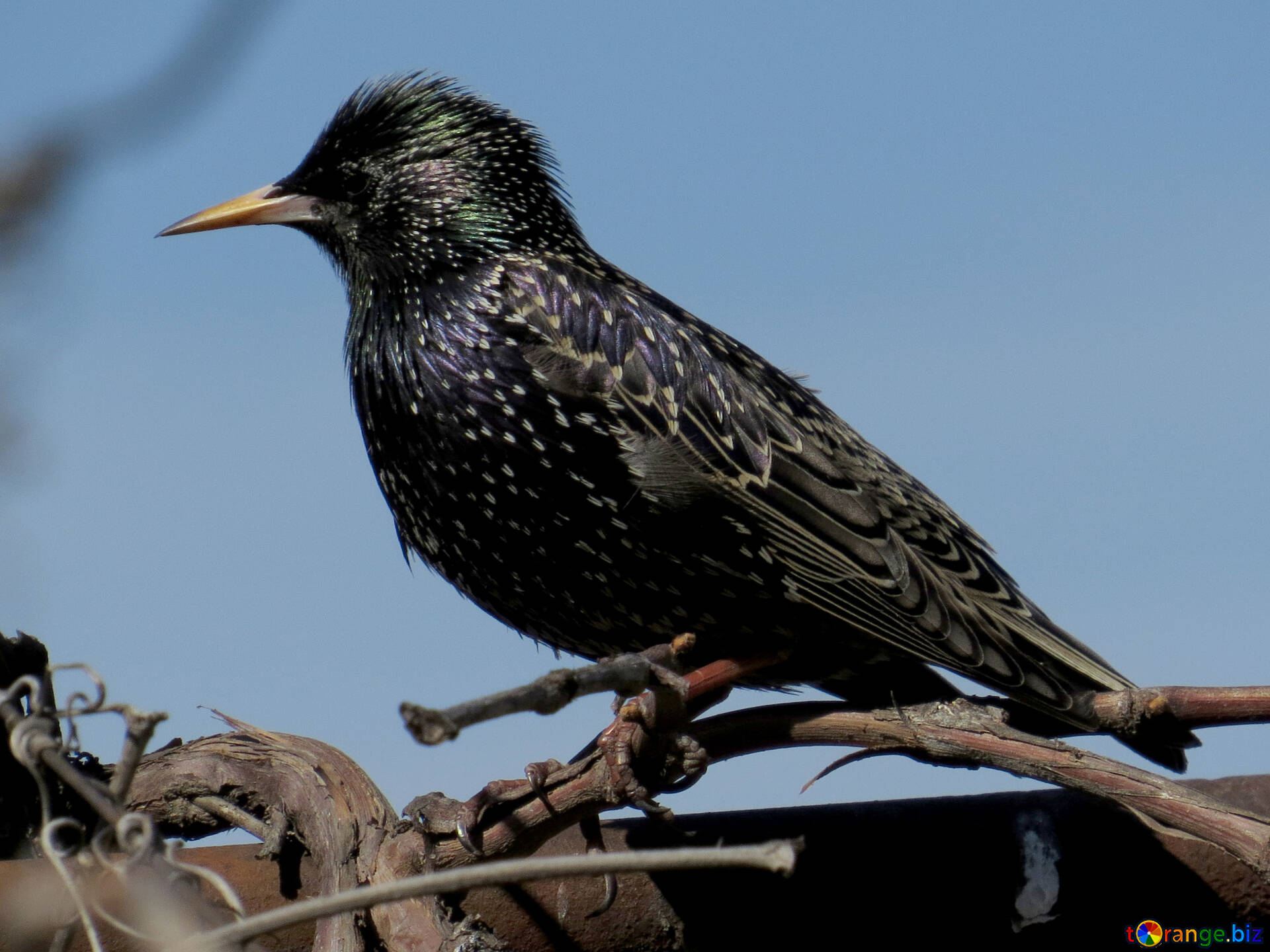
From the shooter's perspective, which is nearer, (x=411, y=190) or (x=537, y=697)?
(x=537, y=697)

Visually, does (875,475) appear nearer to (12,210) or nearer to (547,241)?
(547,241)

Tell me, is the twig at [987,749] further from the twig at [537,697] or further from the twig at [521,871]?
the twig at [521,871]

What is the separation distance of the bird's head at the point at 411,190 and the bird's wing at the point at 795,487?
301 mm

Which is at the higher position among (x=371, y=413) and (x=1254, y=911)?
(x=371, y=413)

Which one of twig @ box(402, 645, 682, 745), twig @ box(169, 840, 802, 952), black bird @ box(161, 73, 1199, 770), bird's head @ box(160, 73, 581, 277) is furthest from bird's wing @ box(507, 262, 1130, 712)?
twig @ box(169, 840, 802, 952)

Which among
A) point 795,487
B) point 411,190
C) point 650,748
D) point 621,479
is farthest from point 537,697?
point 411,190

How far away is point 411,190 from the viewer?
4.03m

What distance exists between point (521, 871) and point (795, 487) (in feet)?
8.61

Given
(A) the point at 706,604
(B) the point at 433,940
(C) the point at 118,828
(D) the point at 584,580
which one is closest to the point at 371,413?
(D) the point at 584,580

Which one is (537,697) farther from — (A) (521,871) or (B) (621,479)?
(B) (621,479)

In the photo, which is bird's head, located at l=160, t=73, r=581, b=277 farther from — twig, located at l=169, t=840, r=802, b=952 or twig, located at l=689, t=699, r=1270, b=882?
twig, located at l=169, t=840, r=802, b=952

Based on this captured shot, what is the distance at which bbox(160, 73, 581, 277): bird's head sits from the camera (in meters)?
3.96

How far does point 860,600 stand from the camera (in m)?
3.54

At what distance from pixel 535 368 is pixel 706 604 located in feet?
2.28
